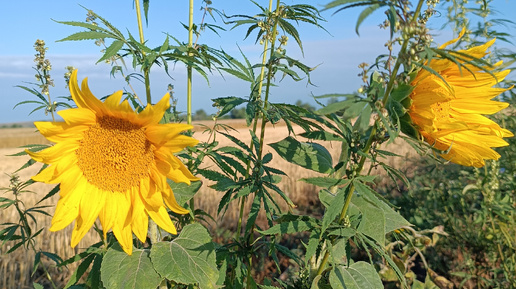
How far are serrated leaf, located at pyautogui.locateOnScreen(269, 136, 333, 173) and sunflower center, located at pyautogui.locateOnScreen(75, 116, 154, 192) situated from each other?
1.63 feet

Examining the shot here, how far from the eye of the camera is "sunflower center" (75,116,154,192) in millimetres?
1633

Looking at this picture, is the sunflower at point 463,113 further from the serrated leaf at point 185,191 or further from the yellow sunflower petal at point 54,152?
the yellow sunflower petal at point 54,152

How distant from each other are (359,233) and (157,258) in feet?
2.57

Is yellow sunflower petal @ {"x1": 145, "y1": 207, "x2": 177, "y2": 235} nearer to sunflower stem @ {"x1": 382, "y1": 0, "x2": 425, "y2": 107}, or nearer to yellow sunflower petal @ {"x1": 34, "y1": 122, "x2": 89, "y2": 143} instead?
yellow sunflower petal @ {"x1": 34, "y1": 122, "x2": 89, "y2": 143}

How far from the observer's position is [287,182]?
8133 millimetres

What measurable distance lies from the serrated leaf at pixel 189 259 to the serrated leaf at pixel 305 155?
503 mm

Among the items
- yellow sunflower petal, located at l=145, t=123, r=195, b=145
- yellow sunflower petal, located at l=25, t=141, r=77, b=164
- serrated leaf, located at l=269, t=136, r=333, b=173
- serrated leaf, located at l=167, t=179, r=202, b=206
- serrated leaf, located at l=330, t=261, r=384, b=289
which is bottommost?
serrated leaf, located at l=330, t=261, r=384, b=289

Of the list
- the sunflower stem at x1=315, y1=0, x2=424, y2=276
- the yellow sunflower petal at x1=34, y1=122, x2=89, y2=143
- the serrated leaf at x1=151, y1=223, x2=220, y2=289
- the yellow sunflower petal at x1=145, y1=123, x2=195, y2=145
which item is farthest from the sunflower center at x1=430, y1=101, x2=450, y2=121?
the yellow sunflower petal at x1=34, y1=122, x2=89, y2=143

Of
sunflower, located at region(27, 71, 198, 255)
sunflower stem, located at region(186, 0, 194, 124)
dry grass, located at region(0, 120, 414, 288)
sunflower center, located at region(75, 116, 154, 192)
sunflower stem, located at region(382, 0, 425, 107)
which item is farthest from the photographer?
dry grass, located at region(0, 120, 414, 288)

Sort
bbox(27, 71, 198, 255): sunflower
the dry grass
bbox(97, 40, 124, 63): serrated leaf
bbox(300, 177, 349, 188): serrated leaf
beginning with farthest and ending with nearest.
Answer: the dry grass, bbox(27, 71, 198, 255): sunflower, bbox(97, 40, 124, 63): serrated leaf, bbox(300, 177, 349, 188): serrated leaf

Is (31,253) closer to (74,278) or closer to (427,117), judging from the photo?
(74,278)

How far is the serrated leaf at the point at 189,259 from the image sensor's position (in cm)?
162

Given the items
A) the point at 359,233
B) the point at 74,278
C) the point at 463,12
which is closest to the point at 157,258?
the point at 74,278

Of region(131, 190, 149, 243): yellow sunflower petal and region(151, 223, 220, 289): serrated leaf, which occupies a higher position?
region(131, 190, 149, 243): yellow sunflower petal
